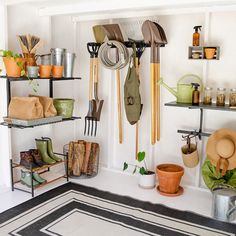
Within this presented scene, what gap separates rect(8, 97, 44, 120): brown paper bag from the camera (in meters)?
2.82

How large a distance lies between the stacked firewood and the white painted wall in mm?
290

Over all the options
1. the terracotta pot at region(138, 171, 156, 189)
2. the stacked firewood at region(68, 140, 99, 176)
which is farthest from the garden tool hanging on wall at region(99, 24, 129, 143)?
the terracotta pot at region(138, 171, 156, 189)

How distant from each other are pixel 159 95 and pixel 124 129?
0.62 m

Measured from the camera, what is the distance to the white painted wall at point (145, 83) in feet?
9.68

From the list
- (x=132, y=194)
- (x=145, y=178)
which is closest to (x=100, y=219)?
(x=132, y=194)

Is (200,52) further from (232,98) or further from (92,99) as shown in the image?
(92,99)

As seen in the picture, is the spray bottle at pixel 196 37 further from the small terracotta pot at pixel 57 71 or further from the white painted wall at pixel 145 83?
the small terracotta pot at pixel 57 71

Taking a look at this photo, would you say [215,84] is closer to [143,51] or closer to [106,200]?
[143,51]

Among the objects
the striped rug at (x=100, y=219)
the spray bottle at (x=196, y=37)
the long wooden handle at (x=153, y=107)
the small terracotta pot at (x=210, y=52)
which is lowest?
the striped rug at (x=100, y=219)

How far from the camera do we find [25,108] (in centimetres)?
283

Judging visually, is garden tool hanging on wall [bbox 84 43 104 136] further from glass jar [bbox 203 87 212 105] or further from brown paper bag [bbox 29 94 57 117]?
glass jar [bbox 203 87 212 105]

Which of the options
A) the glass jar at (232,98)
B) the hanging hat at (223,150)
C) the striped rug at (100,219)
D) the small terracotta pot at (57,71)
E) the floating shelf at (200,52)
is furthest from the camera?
the small terracotta pot at (57,71)

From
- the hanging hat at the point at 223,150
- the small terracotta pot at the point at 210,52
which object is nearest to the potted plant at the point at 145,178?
the hanging hat at the point at 223,150

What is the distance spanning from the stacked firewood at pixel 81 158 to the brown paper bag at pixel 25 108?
26.3 inches
